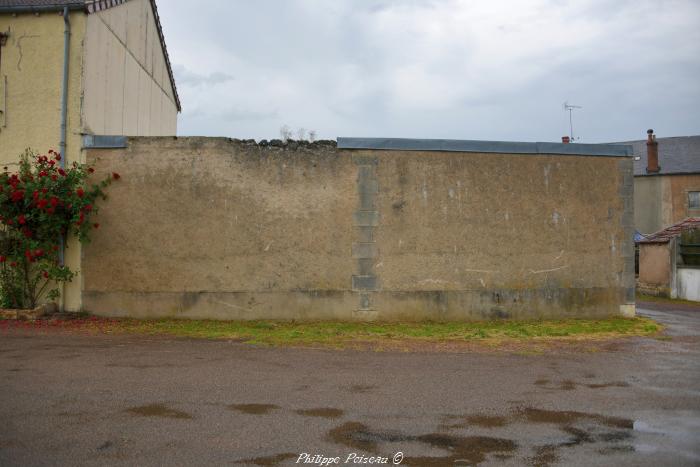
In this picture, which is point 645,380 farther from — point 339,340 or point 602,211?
point 602,211

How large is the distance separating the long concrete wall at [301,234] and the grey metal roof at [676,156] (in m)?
27.0

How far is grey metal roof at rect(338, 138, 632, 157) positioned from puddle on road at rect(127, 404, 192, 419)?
7117mm

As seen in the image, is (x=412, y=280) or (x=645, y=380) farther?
(x=412, y=280)

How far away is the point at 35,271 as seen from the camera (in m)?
11.6

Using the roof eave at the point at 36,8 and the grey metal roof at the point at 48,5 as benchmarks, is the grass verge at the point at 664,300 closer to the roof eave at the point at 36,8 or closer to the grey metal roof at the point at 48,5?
the grey metal roof at the point at 48,5

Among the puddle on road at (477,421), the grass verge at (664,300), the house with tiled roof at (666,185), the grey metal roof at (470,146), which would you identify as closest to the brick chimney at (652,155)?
the house with tiled roof at (666,185)

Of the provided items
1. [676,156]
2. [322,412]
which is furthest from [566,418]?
[676,156]

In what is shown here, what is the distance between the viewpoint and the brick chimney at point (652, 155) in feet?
118

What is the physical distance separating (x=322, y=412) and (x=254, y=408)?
658 mm

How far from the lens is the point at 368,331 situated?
1073 centimetres

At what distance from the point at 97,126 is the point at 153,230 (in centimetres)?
282

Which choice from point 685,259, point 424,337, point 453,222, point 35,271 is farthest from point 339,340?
point 685,259

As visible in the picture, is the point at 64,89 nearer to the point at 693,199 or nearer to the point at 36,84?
the point at 36,84

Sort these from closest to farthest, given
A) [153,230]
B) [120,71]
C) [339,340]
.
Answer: [339,340] → [153,230] → [120,71]
